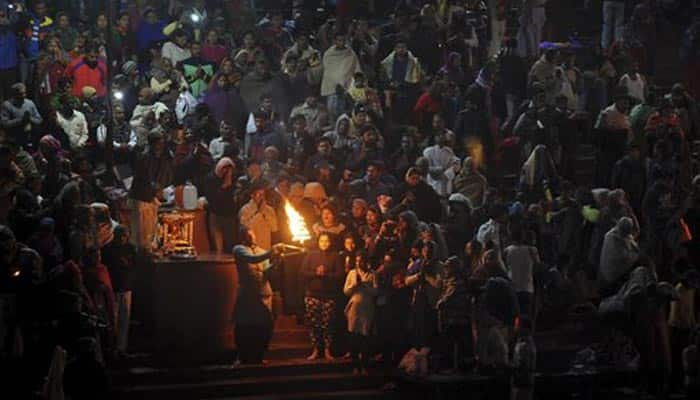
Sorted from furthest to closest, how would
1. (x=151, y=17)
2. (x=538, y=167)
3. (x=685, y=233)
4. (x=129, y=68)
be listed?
(x=151, y=17) → (x=129, y=68) → (x=538, y=167) → (x=685, y=233)

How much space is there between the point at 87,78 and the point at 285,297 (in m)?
6.01

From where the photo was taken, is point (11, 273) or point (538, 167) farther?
point (538, 167)

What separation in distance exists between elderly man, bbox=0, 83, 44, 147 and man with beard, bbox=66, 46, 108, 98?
157 centimetres

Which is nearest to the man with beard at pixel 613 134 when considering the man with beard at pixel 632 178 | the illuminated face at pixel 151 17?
the man with beard at pixel 632 178

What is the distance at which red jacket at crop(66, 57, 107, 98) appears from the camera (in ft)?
93.2

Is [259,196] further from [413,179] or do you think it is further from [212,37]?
[212,37]

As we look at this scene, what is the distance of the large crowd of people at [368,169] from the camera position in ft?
74.6

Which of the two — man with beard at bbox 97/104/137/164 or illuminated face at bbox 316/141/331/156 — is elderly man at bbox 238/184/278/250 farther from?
man with beard at bbox 97/104/137/164

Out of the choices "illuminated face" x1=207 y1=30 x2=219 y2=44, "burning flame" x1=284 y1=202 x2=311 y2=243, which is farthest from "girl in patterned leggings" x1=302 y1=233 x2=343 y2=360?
"illuminated face" x1=207 y1=30 x2=219 y2=44

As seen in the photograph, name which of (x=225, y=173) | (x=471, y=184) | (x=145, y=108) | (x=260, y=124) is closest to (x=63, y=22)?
(x=145, y=108)

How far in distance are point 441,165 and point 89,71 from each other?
19.8 ft

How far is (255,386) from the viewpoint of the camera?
22.5 meters

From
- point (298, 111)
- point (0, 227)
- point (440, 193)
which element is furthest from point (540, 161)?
point (0, 227)

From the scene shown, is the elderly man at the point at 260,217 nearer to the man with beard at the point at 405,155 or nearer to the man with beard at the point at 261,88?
the man with beard at the point at 405,155
